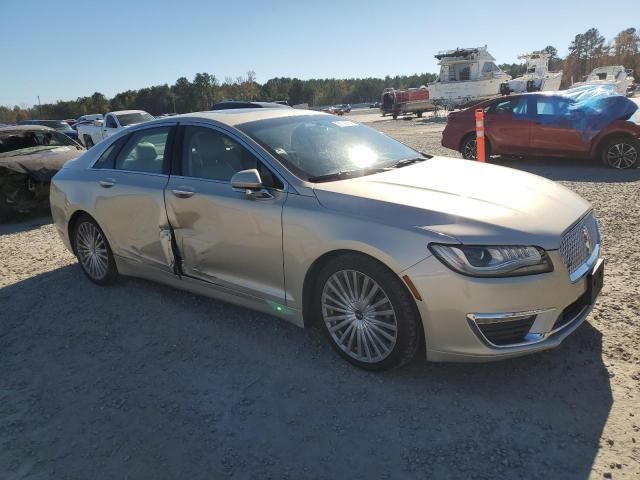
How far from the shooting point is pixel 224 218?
3688 mm

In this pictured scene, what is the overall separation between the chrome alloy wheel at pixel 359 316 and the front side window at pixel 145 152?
1.98 meters

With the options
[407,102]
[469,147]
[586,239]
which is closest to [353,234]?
[586,239]

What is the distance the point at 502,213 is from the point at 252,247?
1.65 meters

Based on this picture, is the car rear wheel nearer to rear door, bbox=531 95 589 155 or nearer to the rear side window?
rear door, bbox=531 95 589 155

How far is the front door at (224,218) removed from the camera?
346 cm

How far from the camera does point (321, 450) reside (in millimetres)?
2586

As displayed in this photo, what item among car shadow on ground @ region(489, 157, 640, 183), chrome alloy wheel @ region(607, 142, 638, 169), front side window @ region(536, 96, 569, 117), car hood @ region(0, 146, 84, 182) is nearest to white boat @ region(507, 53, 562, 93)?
car shadow on ground @ region(489, 157, 640, 183)

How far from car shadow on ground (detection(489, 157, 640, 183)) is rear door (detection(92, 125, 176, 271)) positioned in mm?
7267

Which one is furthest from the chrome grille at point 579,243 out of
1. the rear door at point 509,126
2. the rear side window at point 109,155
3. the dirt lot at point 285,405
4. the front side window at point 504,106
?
the front side window at point 504,106

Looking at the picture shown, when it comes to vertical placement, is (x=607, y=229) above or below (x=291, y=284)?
below

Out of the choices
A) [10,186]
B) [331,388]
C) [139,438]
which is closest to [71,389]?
[139,438]

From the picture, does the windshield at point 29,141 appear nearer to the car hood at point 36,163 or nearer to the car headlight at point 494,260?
the car hood at point 36,163

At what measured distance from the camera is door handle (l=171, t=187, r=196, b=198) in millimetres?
3935

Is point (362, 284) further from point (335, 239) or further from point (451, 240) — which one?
point (451, 240)
